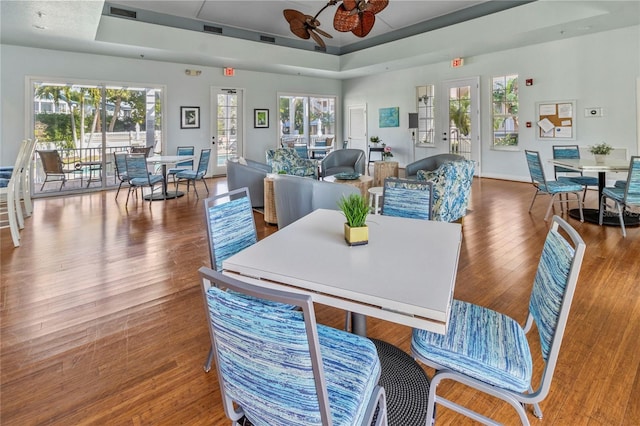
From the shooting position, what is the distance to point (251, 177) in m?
5.80

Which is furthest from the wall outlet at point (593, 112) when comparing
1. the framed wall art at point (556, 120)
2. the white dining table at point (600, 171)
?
the white dining table at point (600, 171)

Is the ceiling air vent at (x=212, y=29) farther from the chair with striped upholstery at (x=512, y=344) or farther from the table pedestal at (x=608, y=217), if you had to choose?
the chair with striped upholstery at (x=512, y=344)

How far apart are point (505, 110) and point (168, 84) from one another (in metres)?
7.93

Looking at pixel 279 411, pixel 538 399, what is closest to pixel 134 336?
pixel 279 411

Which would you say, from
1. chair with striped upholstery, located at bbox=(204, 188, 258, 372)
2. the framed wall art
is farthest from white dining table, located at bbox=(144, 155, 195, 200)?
the framed wall art

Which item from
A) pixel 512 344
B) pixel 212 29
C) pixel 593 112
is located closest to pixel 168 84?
pixel 212 29

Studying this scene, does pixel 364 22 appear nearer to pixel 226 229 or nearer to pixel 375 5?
pixel 375 5

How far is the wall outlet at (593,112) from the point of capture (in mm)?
7145

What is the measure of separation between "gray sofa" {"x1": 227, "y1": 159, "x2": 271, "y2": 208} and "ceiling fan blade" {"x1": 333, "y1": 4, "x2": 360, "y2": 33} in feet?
7.61

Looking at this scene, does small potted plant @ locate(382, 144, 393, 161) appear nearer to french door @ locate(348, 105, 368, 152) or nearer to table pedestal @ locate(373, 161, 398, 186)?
french door @ locate(348, 105, 368, 152)

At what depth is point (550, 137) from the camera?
26.1ft

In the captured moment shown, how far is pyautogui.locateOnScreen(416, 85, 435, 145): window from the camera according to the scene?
1010cm

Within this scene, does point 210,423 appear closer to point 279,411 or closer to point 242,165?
point 279,411

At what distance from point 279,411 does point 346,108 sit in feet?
39.9
